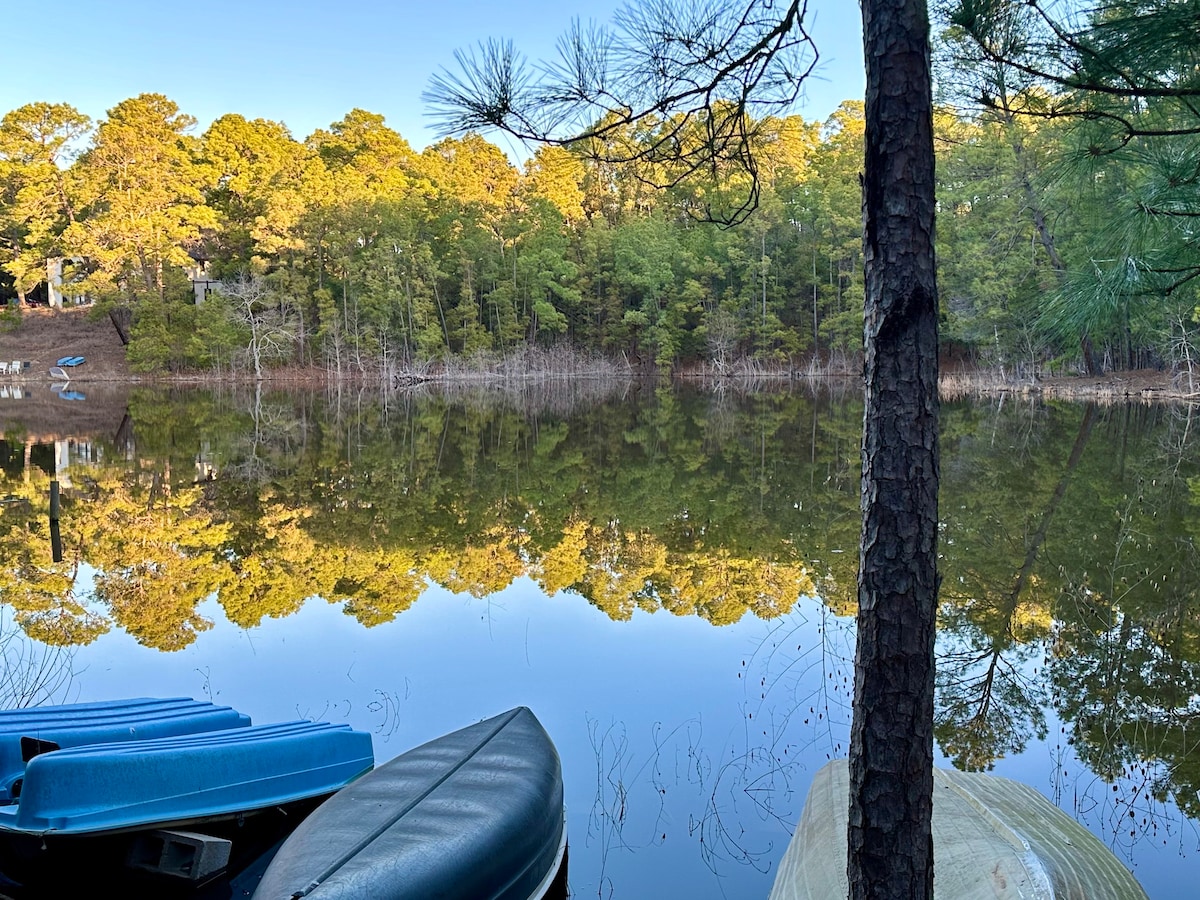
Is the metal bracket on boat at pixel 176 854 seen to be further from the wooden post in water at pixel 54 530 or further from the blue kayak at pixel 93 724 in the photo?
the wooden post in water at pixel 54 530

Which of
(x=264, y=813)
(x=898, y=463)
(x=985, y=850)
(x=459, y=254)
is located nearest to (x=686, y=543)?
(x=264, y=813)

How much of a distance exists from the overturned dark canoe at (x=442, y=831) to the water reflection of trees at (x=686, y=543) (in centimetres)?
211

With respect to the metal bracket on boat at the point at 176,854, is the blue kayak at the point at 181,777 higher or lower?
higher

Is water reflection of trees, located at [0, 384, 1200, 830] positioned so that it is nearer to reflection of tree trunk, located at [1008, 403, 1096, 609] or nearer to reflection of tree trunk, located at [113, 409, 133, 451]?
reflection of tree trunk, located at [1008, 403, 1096, 609]

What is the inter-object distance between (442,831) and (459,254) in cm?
3223

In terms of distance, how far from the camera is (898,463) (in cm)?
175

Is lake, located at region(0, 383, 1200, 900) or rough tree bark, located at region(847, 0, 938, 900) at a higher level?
rough tree bark, located at region(847, 0, 938, 900)

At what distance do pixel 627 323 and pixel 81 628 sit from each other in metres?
31.1

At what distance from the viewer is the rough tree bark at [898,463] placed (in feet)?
5.65

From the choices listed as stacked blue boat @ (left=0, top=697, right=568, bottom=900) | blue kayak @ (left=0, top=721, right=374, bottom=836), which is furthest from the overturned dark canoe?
blue kayak @ (left=0, top=721, right=374, bottom=836)

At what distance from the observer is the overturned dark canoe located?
236cm

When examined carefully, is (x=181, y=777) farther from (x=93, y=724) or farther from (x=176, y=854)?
(x=93, y=724)

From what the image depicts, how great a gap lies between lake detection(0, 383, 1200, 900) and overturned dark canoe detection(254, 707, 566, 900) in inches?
21.1

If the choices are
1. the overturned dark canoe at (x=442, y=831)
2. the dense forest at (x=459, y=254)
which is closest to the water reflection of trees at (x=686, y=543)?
the overturned dark canoe at (x=442, y=831)
